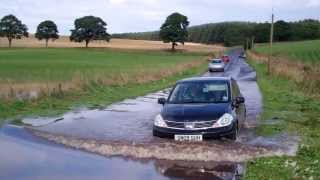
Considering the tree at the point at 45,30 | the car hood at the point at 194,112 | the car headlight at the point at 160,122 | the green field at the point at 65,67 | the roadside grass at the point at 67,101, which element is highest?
the tree at the point at 45,30

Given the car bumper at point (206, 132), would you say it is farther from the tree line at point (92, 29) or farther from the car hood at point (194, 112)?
the tree line at point (92, 29)

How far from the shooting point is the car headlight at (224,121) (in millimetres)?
12164

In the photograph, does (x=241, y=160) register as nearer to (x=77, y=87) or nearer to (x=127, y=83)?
(x=77, y=87)

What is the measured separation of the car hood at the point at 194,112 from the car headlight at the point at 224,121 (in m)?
0.08

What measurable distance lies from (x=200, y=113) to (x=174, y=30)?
389ft

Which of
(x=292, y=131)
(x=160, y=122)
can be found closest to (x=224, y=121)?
(x=160, y=122)

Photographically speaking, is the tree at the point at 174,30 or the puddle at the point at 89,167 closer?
the puddle at the point at 89,167

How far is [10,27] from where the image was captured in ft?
433

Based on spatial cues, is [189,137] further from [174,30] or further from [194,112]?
[174,30]

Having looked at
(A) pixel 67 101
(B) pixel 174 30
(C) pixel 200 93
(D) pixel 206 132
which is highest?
(B) pixel 174 30

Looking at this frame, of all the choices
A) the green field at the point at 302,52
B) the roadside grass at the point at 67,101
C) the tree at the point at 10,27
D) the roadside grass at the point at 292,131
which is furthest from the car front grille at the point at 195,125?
the tree at the point at 10,27

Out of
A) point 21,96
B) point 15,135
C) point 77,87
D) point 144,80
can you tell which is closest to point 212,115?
point 15,135

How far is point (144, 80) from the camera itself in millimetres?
37656

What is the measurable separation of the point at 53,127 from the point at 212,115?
546cm
